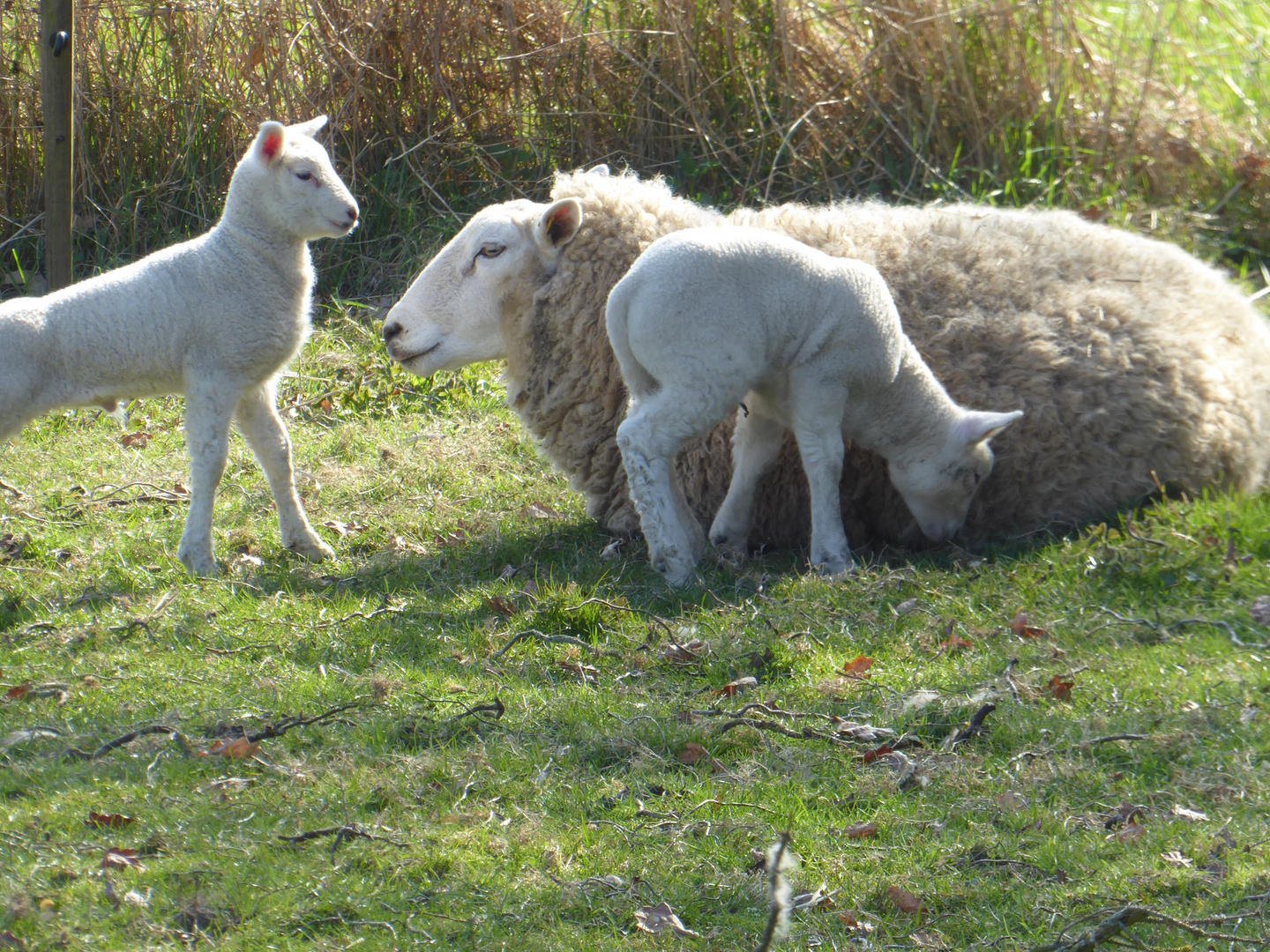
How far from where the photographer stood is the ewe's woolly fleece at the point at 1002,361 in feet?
16.3

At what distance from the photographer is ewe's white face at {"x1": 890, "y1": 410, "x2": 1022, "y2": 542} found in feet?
15.2

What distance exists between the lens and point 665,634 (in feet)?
13.4

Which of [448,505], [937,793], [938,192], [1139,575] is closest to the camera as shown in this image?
[937,793]

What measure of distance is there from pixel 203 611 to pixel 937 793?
7.99 feet

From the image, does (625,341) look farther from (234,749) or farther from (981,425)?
(234,749)

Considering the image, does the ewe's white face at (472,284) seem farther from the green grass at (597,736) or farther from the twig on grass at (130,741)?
the twig on grass at (130,741)

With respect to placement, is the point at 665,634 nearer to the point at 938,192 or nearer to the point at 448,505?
the point at 448,505

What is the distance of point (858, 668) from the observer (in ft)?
12.5

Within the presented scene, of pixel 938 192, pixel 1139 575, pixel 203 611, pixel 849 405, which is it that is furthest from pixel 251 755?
pixel 938 192

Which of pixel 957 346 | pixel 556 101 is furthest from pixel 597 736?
pixel 556 101

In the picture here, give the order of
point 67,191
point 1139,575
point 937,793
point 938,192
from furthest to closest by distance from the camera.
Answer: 1. point 938,192
2. point 67,191
3. point 1139,575
4. point 937,793

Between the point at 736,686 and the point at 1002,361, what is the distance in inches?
78.6

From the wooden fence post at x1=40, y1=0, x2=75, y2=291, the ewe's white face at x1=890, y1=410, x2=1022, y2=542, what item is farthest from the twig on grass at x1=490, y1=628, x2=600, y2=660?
the wooden fence post at x1=40, y1=0, x2=75, y2=291

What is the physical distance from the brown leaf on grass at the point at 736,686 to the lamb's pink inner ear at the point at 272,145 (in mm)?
2439
